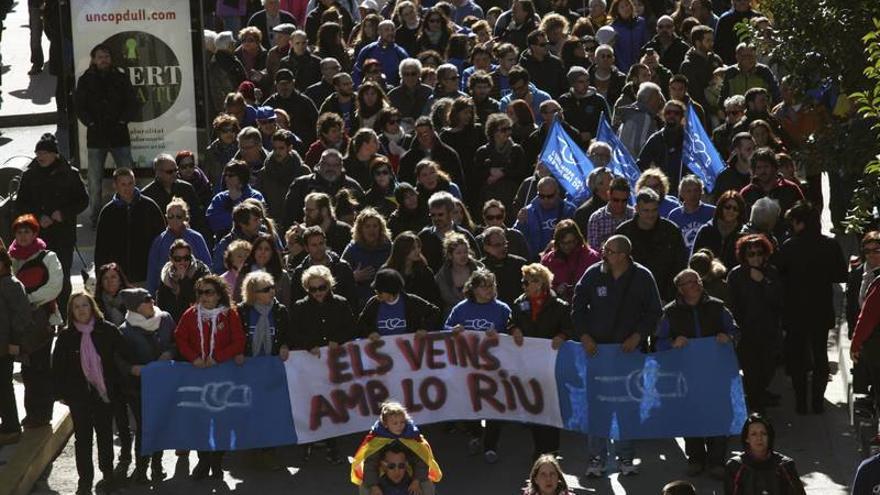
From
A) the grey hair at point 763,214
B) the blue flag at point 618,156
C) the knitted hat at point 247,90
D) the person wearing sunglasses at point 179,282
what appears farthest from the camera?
the knitted hat at point 247,90

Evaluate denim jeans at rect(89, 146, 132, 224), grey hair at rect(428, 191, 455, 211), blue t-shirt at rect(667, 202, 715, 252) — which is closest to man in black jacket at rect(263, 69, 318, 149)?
denim jeans at rect(89, 146, 132, 224)

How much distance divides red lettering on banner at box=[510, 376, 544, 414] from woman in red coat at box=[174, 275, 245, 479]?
2048 mm

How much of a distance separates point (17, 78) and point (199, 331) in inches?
600

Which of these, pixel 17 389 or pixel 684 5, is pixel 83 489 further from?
pixel 684 5

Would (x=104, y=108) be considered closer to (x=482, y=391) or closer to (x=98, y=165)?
(x=98, y=165)

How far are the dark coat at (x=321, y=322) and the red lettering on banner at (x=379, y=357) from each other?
151 mm

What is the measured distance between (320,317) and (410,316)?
2.22 ft

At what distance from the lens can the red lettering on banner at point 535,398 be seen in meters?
16.9

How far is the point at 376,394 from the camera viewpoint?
17.0 meters

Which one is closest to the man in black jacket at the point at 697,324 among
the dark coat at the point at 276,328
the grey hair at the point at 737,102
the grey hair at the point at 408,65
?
the dark coat at the point at 276,328

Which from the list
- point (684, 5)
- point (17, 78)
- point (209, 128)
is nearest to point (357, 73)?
point (209, 128)

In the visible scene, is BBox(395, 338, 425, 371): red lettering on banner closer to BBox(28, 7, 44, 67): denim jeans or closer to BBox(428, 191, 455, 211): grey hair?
BBox(428, 191, 455, 211): grey hair

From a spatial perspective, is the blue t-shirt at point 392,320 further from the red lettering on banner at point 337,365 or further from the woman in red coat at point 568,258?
the woman in red coat at point 568,258

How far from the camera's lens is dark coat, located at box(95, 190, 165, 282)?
19234mm
